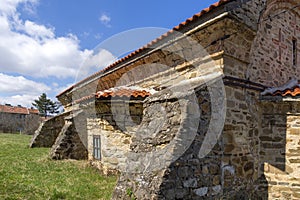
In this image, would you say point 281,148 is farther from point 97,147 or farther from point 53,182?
point 53,182

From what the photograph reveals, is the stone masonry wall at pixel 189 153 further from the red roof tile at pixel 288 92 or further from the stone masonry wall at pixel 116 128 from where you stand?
the stone masonry wall at pixel 116 128

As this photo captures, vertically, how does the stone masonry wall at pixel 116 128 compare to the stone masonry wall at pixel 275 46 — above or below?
below

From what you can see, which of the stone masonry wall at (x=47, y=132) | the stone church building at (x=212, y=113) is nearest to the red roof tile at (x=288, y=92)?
the stone church building at (x=212, y=113)

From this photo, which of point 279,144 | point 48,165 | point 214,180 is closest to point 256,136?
point 279,144

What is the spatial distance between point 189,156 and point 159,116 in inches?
36.7

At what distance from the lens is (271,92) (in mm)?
5391

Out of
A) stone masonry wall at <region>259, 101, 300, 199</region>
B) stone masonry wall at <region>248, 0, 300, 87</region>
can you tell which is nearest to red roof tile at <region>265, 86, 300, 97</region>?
stone masonry wall at <region>259, 101, 300, 199</region>

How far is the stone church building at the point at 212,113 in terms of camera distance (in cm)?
388

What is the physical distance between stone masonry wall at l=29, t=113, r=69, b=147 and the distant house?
22.3m

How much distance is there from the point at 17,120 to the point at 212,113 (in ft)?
136

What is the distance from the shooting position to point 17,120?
125ft

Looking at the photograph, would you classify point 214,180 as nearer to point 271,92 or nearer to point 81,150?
point 271,92

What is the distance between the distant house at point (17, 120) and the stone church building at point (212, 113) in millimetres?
32563

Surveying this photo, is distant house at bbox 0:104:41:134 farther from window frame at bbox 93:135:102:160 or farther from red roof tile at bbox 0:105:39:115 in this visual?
window frame at bbox 93:135:102:160
